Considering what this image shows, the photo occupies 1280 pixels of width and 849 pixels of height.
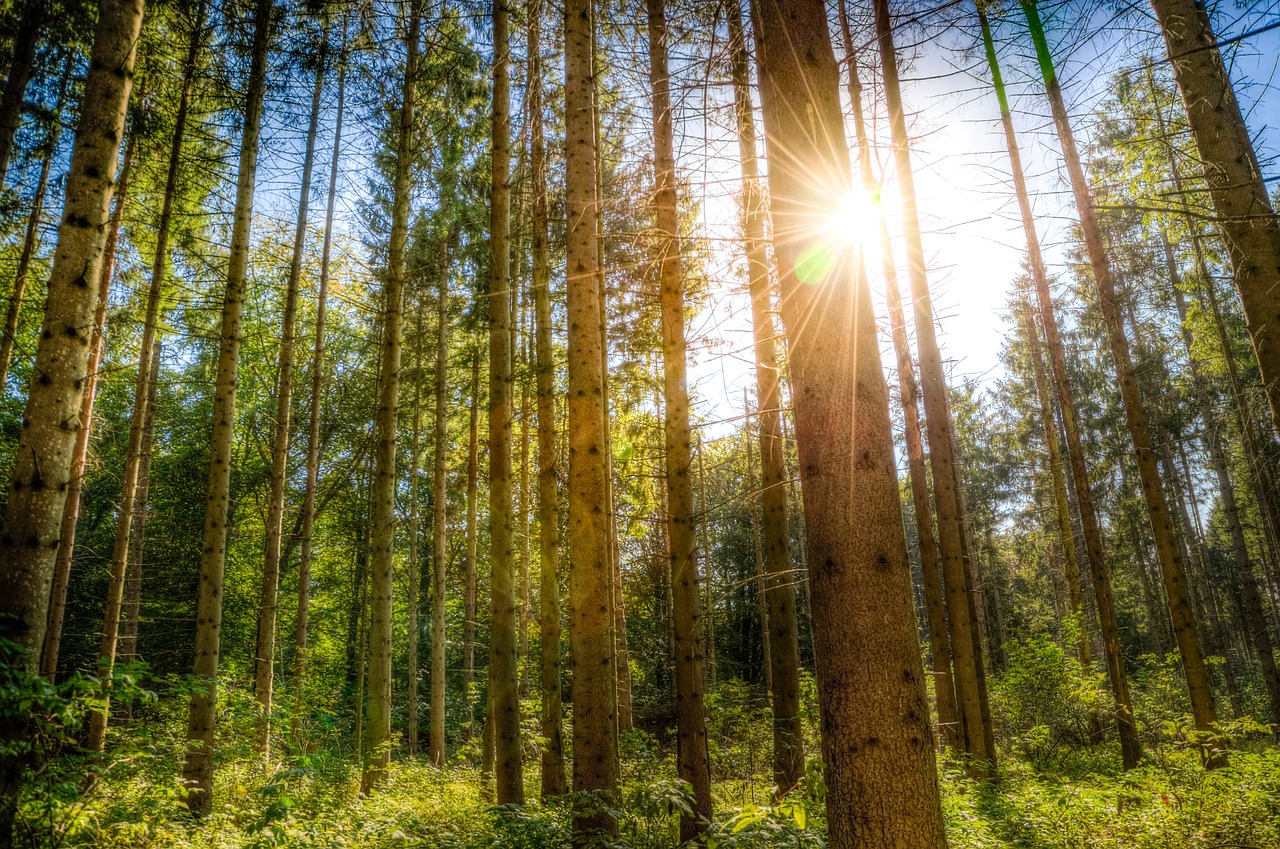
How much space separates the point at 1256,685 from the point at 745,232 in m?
32.4

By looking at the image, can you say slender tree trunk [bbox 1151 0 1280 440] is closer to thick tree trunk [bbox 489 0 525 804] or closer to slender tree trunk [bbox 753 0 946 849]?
slender tree trunk [bbox 753 0 946 849]

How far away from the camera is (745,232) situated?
489 cm

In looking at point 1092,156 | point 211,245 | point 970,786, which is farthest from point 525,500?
point 1092,156

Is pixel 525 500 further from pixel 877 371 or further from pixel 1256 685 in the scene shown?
pixel 1256 685

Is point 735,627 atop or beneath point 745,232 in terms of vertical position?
beneath

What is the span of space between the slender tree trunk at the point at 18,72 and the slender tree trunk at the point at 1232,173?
1113 cm

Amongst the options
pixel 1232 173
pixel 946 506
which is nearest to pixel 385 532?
pixel 946 506

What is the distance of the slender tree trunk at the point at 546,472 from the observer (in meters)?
7.11

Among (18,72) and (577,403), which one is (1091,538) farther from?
(18,72)

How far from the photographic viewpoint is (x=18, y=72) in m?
6.46

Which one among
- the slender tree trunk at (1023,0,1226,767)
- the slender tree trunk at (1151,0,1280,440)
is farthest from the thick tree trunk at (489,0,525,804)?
the slender tree trunk at (1023,0,1226,767)

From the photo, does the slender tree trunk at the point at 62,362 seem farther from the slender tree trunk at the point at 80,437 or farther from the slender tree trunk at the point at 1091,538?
the slender tree trunk at the point at 1091,538

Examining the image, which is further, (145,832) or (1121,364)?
(1121,364)

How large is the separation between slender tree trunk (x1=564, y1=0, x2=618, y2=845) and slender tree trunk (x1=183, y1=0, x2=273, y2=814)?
4.11 meters
